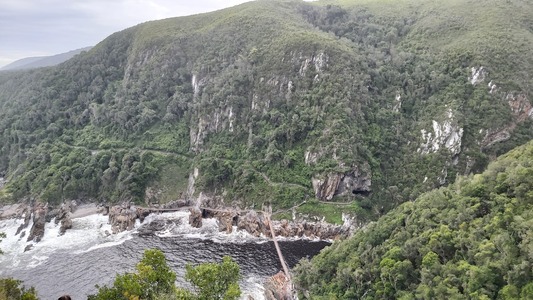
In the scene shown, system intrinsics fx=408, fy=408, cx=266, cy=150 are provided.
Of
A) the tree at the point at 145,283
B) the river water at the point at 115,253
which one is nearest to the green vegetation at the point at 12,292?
the tree at the point at 145,283

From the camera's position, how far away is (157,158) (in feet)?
404

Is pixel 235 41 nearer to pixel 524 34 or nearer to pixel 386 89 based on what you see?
pixel 386 89

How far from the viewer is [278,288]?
70500mm

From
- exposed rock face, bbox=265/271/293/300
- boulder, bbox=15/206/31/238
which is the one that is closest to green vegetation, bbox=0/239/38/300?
exposed rock face, bbox=265/271/293/300

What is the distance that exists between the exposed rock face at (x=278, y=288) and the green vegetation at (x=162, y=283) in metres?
29.6

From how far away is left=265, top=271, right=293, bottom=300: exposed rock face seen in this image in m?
68.6

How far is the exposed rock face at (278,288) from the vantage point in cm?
6862

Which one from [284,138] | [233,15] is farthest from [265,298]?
[233,15]

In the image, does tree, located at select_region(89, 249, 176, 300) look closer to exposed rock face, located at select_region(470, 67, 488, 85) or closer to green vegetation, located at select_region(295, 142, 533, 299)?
green vegetation, located at select_region(295, 142, 533, 299)

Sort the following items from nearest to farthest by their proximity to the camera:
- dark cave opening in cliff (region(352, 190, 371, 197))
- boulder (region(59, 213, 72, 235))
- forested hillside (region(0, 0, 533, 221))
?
boulder (region(59, 213, 72, 235)) → forested hillside (region(0, 0, 533, 221)) → dark cave opening in cliff (region(352, 190, 371, 197))

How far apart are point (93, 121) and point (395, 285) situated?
124 meters

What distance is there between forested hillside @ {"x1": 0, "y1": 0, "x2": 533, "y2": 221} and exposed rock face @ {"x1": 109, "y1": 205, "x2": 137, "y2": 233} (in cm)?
814

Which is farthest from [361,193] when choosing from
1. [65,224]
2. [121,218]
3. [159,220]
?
[65,224]

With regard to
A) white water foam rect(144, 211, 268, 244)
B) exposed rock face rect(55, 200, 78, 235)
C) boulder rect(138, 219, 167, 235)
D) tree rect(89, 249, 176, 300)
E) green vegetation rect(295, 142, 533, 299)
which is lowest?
white water foam rect(144, 211, 268, 244)
